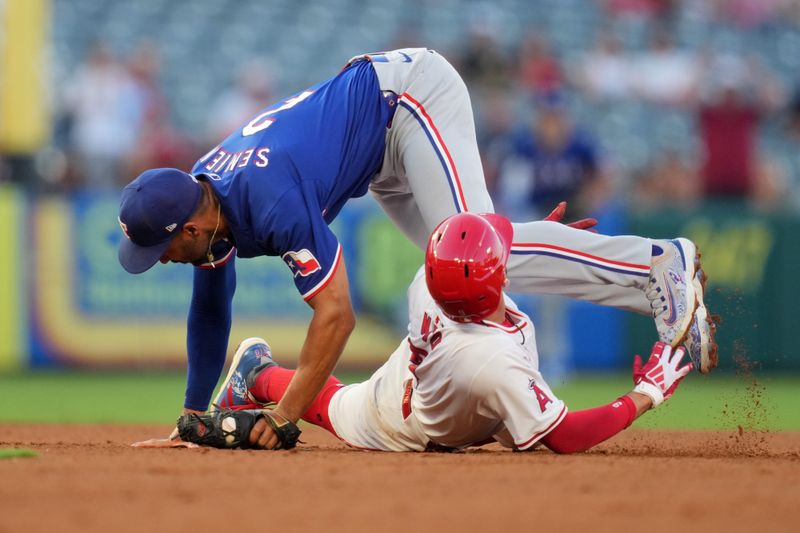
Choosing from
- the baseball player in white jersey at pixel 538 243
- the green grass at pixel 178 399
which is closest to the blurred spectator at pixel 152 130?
the green grass at pixel 178 399

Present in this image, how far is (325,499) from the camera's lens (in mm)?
3426

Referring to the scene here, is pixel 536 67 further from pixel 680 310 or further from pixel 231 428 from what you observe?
pixel 231 428

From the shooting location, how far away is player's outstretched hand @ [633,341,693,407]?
4.82 m

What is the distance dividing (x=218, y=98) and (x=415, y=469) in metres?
9.95

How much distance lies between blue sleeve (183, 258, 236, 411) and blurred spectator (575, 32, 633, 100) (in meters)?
9.14

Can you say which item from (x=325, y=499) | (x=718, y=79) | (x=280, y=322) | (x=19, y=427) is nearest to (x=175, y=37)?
(x=280, y=322)

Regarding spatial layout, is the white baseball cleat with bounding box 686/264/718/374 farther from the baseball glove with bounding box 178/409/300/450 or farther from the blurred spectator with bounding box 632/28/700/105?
the blurred spectator with bounding box 632/28/700/105

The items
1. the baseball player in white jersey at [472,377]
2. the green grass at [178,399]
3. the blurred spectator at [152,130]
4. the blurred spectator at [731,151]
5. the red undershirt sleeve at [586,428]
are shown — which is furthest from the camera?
the blurred spectator at [731,151]

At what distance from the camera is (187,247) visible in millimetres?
4781

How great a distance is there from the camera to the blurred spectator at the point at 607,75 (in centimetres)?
1383

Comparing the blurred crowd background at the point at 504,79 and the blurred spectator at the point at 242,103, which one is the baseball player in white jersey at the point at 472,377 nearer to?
the blurred crowd background at the point at 504,79

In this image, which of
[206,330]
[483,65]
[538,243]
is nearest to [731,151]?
[483,65]

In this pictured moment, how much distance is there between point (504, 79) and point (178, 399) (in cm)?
561

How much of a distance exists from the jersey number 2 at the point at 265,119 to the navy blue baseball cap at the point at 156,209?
17.1 inches
